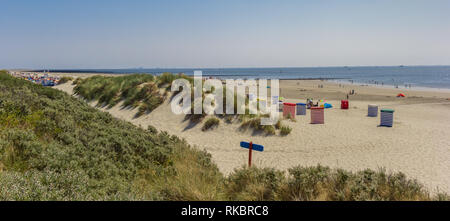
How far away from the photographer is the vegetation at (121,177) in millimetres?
3260

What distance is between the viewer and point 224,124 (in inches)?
509

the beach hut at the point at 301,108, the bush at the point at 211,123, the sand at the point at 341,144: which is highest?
the beach hut at the point at 301,108

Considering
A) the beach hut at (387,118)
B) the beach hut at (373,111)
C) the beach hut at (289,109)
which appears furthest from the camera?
the beach hut at (373,111)

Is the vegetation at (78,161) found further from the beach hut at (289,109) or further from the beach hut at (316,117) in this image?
the beach hut at (289,109)

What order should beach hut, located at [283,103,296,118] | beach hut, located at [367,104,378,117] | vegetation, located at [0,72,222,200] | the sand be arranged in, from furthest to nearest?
beach hut, located at [367,104,378,117] < beach hut, located at [283,103,296,118] < the sand < vegetation, located at [0,72,222,200]

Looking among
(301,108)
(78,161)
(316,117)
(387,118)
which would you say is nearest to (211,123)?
(316,117)

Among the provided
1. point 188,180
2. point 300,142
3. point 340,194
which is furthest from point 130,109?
point 340,194

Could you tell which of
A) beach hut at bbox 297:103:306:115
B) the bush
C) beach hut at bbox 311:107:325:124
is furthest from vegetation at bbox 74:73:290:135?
beach hut at bbox 297:103:306:115

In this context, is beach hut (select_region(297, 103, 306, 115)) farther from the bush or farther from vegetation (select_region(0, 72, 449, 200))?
vegetation (select_region(0, 72, 449, 200))

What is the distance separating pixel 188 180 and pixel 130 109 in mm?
14014

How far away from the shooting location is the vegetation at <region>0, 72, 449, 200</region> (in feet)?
10.7

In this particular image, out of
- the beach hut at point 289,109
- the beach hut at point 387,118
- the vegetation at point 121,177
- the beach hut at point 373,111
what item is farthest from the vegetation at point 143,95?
the beach hut at point 373,111

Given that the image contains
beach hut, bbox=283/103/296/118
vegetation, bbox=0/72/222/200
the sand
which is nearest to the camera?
vegetation, bbox=0/72/222/200
